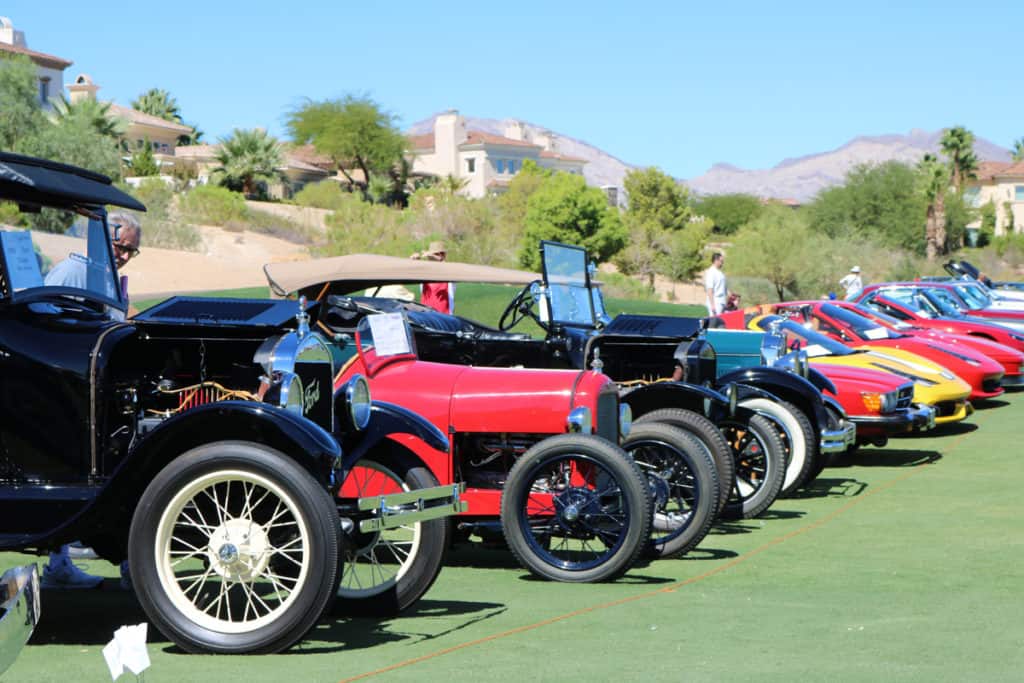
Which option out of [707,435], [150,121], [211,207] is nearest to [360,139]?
[150,121]

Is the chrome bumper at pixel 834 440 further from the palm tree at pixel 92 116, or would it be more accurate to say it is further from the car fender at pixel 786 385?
the palm tree at pixel 92 116

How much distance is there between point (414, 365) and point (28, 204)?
2.61m

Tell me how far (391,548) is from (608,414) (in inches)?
70.4

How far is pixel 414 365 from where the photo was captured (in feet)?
26.8

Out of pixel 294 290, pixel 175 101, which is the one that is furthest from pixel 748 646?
pixel 175 101

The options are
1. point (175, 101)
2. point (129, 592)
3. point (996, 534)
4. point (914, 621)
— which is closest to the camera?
point (914, 621)

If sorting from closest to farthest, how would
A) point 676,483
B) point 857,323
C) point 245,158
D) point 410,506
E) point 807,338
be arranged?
point 410,506, point 676,483, point 807,338, point 857,323, point 245,158

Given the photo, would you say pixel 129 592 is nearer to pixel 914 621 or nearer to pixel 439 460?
pixel 439 460

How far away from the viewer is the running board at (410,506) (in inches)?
222

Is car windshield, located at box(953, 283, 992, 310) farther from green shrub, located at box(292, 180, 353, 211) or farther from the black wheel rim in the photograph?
green shrub, located at box(292, 180, 353, 211)

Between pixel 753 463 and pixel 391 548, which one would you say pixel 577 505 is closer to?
pixel 391 548

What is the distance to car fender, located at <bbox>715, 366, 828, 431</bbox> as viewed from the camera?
10.7 m

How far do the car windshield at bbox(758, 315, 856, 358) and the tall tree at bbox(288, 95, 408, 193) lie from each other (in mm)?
77557

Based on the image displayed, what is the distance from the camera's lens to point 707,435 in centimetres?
858
